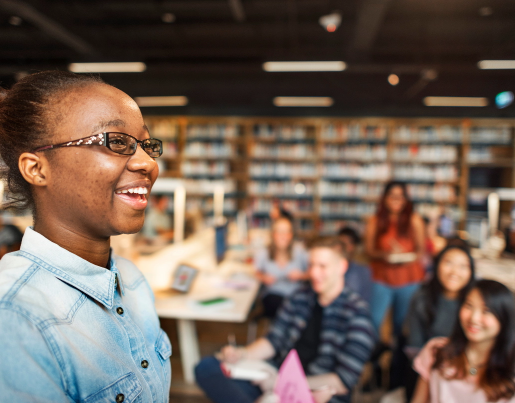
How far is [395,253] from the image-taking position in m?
2.91

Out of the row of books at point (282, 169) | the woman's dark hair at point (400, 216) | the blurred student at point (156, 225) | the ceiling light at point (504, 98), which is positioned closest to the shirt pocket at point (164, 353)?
the woman's dark hair at point (400, 216)

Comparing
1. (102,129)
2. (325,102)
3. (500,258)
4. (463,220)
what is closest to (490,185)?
(463,220)

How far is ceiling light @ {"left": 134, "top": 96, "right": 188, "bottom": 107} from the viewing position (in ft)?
23.2

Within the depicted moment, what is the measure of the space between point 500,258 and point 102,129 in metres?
4.26

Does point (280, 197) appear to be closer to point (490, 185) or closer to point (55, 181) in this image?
point (490, 185)

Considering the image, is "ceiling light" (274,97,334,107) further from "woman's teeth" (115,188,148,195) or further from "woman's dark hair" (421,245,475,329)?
"woman's teeth" (115,188,148,195)

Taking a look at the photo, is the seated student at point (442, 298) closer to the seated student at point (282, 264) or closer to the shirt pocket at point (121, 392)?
the seated student at point (282, 264)

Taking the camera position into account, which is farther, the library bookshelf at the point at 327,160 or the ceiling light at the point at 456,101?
the library bookshelf at the point at 327,160

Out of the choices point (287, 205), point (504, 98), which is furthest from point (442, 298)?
point (504, 98)

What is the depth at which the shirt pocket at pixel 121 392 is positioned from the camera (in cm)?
54

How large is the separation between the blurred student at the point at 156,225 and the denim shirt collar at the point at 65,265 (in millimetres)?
4049

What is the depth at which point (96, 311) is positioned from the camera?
58 centimetres

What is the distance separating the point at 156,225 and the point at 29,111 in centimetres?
438

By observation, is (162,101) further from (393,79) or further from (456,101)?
(456,101)
